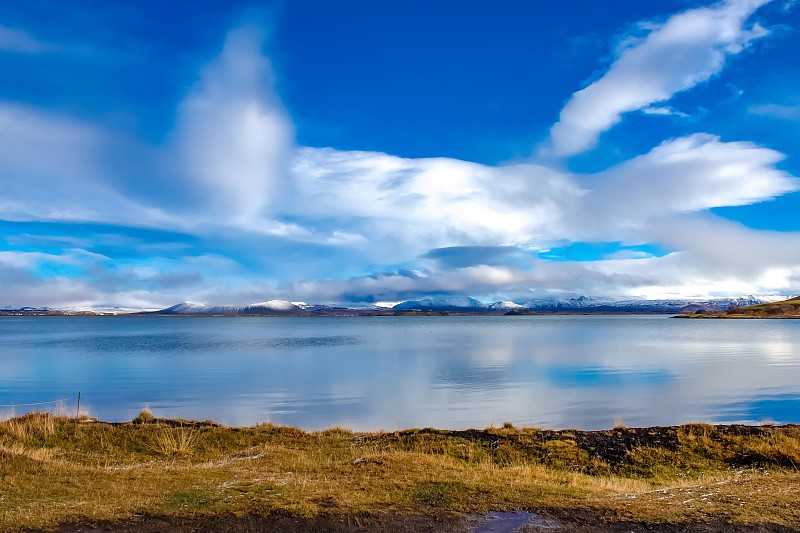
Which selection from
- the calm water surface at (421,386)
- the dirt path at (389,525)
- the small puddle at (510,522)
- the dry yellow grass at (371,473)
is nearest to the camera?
the dirt path at (389,525)

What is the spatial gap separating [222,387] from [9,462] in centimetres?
3183

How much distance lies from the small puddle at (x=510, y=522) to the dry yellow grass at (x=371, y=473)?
0.47 metres

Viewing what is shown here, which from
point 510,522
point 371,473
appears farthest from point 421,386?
point 510,522

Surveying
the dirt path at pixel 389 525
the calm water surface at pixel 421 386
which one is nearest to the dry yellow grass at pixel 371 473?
the dirt path at pixel 389 525

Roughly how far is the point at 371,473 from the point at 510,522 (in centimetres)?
539

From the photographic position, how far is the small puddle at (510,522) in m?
11.4

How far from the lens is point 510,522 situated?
11.9m

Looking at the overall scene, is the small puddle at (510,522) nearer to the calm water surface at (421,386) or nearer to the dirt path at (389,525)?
the dirt path at (389,525)

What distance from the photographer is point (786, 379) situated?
49.3 m

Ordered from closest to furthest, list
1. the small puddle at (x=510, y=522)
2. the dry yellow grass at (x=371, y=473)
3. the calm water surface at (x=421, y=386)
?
the small puddle at (x=510, y=522) < the dry yellow grass at (x=371, y=473) < the calm water surface at (x=421, y=386)

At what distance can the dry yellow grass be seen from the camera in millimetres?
12336

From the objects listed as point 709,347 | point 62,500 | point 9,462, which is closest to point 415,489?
point 62,500

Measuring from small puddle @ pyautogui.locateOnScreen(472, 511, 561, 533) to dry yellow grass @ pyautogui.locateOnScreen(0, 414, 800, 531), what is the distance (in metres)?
0.47

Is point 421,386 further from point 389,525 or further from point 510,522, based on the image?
point 389,525
